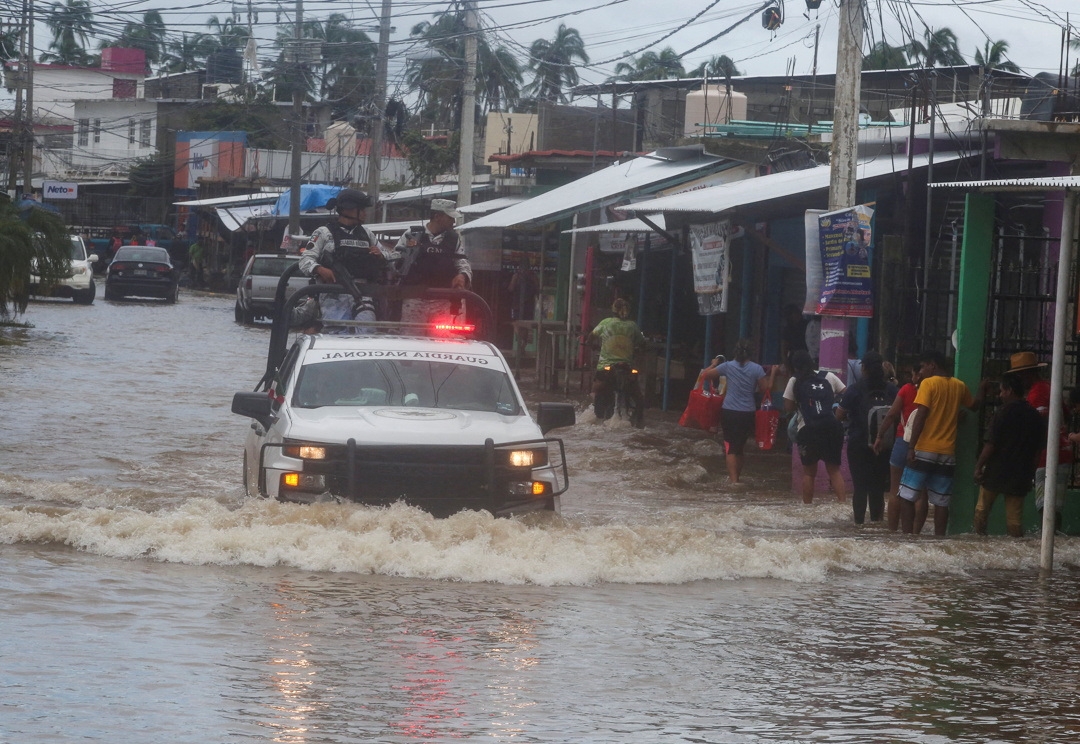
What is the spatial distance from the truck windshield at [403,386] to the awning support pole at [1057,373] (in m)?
3.54

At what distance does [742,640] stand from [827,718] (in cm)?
151

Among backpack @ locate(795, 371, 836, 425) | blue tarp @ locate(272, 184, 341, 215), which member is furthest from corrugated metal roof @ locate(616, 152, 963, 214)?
blue tarp @ locate(272, 184, 341, 215)

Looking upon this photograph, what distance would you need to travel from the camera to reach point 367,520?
891 cm

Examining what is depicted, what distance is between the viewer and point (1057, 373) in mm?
9750

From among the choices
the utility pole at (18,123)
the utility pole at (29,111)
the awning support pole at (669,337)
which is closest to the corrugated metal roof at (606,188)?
the awning support pole at (669,337)

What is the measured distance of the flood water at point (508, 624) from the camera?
5844mm

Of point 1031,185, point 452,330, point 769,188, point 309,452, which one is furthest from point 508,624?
point 769,188

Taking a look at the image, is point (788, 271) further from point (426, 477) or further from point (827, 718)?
point (827, 718)

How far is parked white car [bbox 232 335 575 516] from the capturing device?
8953 mm

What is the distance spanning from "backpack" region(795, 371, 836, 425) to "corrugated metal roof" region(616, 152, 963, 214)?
2353 mm

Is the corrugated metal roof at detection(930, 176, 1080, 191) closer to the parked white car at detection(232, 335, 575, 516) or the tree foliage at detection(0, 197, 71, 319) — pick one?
the parked white car at detection(232, 335, 575, 516)

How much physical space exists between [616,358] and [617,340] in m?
0.25

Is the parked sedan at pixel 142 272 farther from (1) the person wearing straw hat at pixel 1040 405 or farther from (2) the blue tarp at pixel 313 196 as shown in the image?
(1) the person wearing straw hat at pixel 1040 405

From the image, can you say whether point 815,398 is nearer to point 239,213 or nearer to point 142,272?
point 142,272
